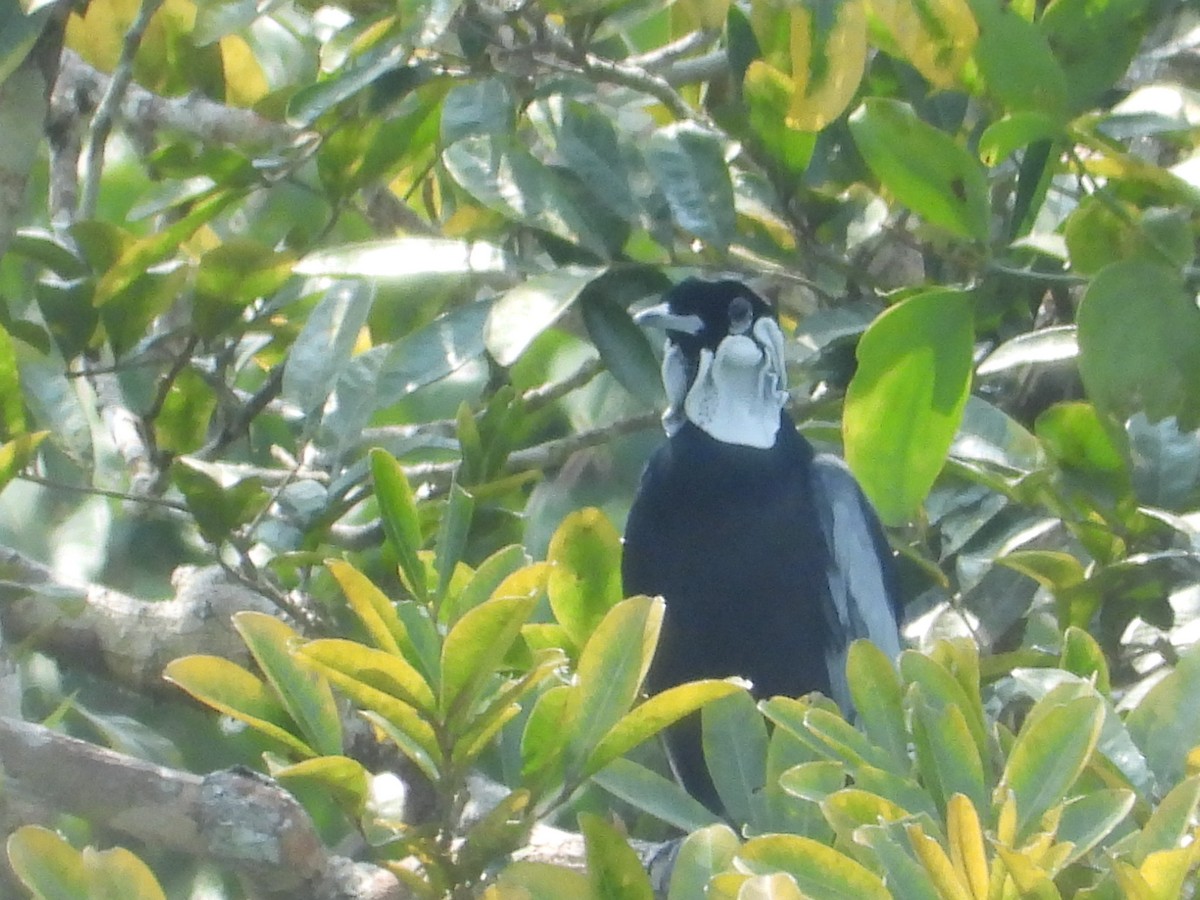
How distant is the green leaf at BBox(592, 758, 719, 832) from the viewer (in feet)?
3.84

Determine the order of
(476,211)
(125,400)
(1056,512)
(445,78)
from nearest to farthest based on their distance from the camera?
(1056,512) → (445,78) → (476,211) → (125,400)

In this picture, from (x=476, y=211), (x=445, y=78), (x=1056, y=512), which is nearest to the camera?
(x=1056, y=512)

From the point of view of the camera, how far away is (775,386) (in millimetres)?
2186

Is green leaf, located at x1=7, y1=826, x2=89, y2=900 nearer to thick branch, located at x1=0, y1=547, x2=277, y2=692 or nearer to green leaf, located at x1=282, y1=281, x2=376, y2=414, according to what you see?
green leaf, located at x1=282, y1=281, x2=376, y2=414

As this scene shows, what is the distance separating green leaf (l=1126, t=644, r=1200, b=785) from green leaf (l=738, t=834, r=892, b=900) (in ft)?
1.02

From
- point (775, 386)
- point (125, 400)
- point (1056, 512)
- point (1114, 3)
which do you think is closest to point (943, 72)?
point (1114, 3)

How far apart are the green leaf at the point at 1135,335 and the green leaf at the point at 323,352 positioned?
0.71m

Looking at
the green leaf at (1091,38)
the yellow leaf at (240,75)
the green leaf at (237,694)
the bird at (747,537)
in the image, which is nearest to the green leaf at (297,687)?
the green leaf at (237,694)

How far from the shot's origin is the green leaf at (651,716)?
1.04 metres

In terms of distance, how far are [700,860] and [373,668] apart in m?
0.23

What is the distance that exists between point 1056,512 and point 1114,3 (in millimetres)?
479

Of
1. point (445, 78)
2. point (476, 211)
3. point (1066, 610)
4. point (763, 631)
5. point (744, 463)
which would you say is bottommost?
point (763, 631)

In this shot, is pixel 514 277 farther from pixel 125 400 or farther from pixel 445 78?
pixel 125 400

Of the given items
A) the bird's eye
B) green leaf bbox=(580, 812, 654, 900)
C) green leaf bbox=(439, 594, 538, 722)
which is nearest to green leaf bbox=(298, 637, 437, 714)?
green leaf bbox=(439, 594, 538, 722)
